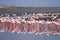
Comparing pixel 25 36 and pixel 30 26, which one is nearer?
pixel 25 36

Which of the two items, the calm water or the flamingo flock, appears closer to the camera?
the calm water

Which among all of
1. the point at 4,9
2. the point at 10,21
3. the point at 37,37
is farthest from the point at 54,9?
the point at 37,37

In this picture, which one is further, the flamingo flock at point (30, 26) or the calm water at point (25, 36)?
the flamingo flock at point (30, 26)

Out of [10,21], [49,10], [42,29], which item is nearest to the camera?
[42,29]

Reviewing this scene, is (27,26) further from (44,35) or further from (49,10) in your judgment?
(49,10)

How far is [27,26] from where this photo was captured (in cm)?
167

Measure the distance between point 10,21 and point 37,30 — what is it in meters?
0.27

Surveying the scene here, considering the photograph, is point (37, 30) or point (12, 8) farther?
point (12, 8)

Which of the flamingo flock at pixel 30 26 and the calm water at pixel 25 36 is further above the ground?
the flamingo flock at pixel 30 26

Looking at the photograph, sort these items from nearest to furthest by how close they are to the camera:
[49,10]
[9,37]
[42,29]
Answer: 1. [9,37]
2. [42,29]
3. [49,10]

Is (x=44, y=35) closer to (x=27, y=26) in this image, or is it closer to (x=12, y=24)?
(x=27, y=26)

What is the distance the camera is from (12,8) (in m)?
2.38

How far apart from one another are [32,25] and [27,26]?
0.04 metres

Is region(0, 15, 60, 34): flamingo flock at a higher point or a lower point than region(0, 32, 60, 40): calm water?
higher
